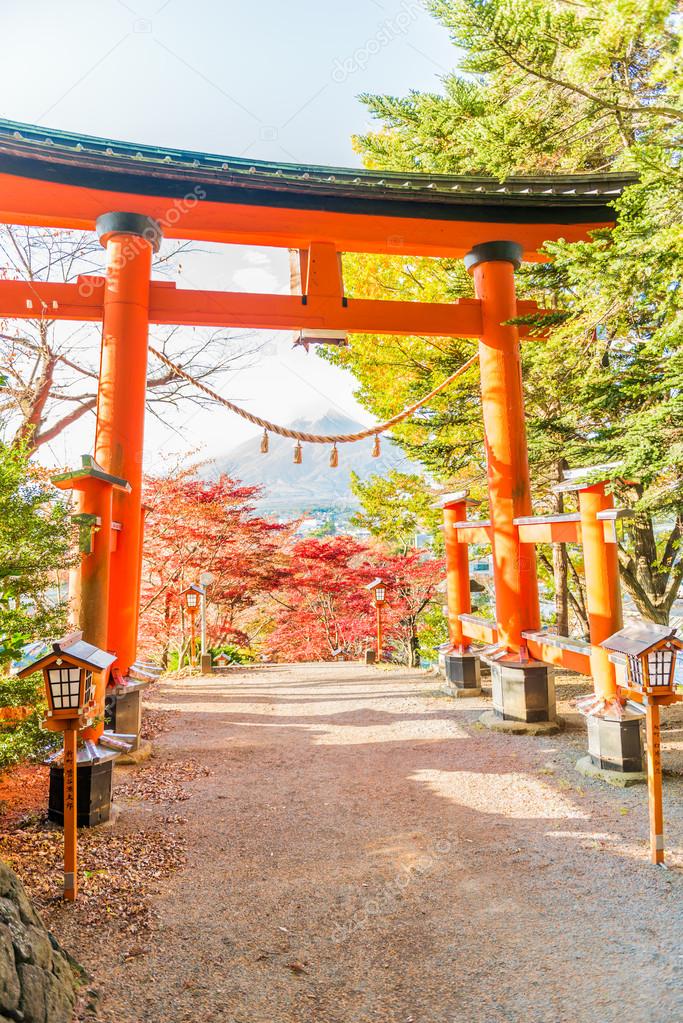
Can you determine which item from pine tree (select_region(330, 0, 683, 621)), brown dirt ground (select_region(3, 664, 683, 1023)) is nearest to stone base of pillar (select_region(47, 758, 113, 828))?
brown dirt ground (select_region(3, 664, 683, 1023))

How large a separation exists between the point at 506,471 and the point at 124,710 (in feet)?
13.6

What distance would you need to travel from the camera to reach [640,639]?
313 cm

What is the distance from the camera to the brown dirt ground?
6.73 ft

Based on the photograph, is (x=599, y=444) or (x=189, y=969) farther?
(x=599, y=444)

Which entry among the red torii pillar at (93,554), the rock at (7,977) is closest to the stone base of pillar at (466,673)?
the red torii pillar at (93,554)

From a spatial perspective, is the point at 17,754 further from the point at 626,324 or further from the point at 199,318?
the point at 626,324

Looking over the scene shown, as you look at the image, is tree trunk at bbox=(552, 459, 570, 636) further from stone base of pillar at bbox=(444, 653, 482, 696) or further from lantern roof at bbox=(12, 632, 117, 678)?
lantern roof at bbox=(12, 632, 117, 678)

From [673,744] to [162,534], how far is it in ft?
28.2

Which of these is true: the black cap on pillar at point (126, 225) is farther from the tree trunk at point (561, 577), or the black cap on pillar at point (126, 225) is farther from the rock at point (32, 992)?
the tree trunk at point (561, 577)

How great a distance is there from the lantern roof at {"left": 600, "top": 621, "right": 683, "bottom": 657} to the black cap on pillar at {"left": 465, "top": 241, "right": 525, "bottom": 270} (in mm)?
4163

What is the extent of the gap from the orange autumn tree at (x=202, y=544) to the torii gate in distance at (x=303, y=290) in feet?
17.9

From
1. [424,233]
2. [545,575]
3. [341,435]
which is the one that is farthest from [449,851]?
[545,575]

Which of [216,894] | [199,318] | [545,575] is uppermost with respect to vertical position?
[199,318]

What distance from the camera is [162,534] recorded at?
1080 centimetres
